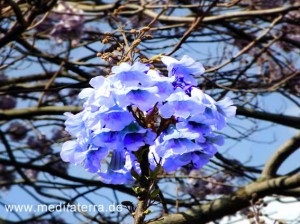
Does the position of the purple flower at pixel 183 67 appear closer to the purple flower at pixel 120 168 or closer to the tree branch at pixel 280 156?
the purple flower at pixel 120 168

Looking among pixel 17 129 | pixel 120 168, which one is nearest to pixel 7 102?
pixel 17 129

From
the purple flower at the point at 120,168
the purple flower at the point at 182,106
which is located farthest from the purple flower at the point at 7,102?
the purple flower at the point at 182,106

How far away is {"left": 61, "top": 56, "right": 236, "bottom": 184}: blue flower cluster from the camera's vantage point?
131cm

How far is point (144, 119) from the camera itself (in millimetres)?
1398

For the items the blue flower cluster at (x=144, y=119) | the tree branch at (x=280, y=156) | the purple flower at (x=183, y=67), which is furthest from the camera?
the tree branch at (x=280, y=156)

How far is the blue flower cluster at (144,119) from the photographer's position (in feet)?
4.29

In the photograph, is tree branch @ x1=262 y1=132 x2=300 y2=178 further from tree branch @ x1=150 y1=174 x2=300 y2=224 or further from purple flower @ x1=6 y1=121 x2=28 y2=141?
purple flower @ x1=6 y1=121 x2=28 y2=141

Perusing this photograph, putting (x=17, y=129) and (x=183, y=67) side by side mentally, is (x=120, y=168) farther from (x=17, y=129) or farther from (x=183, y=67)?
(x=17, y=129)

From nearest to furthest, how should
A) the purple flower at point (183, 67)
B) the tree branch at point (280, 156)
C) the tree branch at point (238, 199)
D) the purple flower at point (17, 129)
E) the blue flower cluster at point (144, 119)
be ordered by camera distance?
the blue flower cluster at point (144, 119) → the purple flower at point (183, 67) → the tree branch at point (238, 199) → the tree branch at point (280, 156) → the purple flower at point (17, 129)

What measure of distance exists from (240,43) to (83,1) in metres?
1.76

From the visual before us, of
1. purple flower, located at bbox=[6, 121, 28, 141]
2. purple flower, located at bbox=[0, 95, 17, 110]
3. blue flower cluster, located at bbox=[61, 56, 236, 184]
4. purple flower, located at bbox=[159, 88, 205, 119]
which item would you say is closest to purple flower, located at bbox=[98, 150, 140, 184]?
blue flower cluster, located at bbox=[61, 56, 236, 184]

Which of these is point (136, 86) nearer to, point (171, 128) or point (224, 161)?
point (171, 128)

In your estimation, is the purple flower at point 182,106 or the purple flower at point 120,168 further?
the purple flower at point 120,168

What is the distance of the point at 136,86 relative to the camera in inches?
51.2
